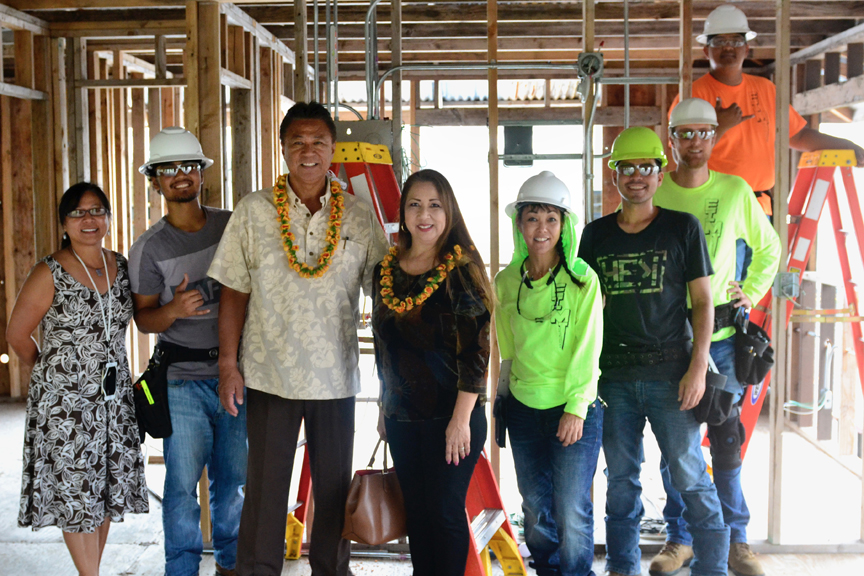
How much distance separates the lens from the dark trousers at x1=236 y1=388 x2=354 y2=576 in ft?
7.98

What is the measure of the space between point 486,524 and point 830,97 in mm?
4827

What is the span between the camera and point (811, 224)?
158 inches

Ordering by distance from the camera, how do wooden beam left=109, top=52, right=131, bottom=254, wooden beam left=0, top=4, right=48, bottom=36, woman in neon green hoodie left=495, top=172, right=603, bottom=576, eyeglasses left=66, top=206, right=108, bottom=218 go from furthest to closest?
wooden beam left=109, top=52, right=131, bottom=254 < wooden beam left=0, top=4, right=48, bottom=36 < eyeglasses left=66, top=206, right=108, bottom=218 < woman in neon green hoodie left=495, top=172, right=603, bottom=576

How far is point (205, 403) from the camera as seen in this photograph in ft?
8.84

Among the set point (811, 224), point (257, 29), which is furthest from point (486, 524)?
point (257, 29)

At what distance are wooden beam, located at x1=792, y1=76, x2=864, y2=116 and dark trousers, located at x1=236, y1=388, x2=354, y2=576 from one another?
187 inches

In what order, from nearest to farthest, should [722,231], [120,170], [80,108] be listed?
[722,231] < [80,108] < [120,170]

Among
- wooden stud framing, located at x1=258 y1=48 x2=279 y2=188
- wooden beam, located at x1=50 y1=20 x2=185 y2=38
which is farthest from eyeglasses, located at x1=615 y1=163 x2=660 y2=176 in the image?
wooden stud framing, located at x1=258 y1=48 x2=279 y2=188

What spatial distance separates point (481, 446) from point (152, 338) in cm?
573

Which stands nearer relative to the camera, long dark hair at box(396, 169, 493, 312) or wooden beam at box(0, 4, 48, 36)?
long dark hair at box(396, 169, 493, 312)

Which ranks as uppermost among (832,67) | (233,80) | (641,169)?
(832,67)

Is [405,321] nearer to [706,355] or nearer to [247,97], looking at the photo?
[706,355]

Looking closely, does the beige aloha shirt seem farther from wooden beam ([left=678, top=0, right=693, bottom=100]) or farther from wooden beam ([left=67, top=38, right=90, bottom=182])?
wooden beam ([left=67, top=38, right=90, bottom=182])

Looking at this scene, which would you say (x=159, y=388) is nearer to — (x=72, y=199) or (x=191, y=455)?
(x=191, y=455)
